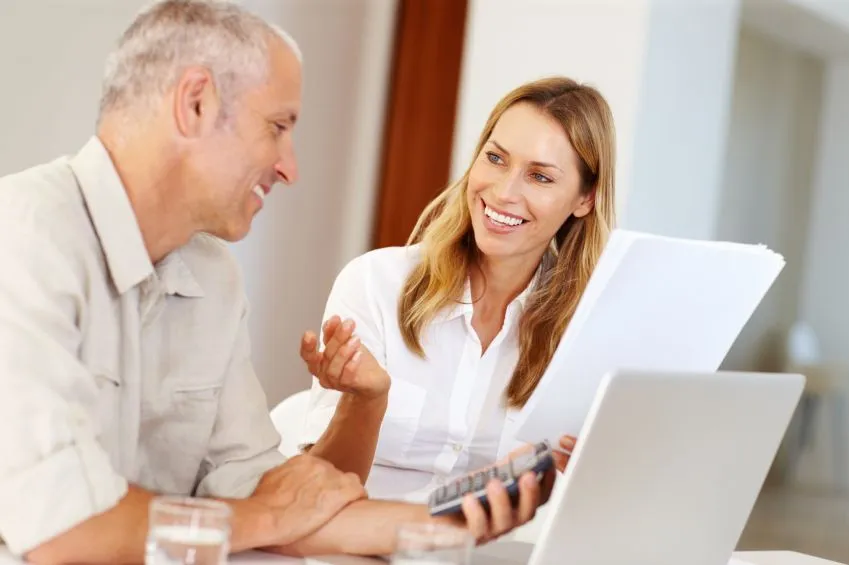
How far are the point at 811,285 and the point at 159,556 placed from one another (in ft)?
9.72

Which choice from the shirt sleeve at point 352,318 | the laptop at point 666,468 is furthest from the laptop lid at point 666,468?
the shirt sleeve at point 352,318

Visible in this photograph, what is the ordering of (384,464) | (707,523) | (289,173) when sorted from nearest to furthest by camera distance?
(707,523) → (289,173) → (384,464)

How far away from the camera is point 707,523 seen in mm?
1337

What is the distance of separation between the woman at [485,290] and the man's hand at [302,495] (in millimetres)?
623

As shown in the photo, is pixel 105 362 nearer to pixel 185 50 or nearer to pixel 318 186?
pixel 185 50

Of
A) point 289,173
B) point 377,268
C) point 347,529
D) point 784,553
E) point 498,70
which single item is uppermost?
point 498,70

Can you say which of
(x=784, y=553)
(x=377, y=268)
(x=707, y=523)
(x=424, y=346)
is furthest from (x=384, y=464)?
(x=707, y=523)

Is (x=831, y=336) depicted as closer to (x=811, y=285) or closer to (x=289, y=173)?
(x=811, y=285)

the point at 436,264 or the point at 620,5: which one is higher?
the point at 620,5

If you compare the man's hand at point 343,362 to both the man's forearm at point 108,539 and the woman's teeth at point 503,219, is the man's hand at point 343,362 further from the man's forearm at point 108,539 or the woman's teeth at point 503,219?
the woman's teeth at point 503,219

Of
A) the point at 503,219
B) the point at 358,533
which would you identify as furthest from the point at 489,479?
the point at 503,219

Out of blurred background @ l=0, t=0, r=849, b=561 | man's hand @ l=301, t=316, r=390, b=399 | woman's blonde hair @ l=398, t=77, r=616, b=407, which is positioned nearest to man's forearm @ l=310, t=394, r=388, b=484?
man's hand @ l=301, t=316, r=390, b=399

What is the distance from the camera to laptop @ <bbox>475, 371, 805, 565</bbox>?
1154 mm

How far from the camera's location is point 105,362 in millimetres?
1310
